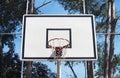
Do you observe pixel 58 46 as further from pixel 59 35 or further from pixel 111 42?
pixel 111 42

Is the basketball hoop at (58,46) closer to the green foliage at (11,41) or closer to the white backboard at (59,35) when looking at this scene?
the white backboard at (59,35)

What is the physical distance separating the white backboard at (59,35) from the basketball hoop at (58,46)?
0.06 m

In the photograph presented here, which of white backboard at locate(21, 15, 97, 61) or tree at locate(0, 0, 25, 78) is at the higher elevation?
tree at locate(0, 0, 25, 78)

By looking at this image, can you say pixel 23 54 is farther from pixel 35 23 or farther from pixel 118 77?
pixel 118 77

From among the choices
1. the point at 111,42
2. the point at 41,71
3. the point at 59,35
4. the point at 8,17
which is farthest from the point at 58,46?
the point at 41,71

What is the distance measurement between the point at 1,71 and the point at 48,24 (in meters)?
12.6

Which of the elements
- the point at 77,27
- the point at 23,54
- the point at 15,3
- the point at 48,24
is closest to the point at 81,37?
the point at 77,27

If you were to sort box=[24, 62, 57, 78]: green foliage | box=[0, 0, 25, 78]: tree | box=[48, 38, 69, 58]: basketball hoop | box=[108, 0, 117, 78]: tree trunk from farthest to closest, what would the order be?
box=[24, 62, 57, 78]: green foliage → box=[0, 0, 25, 78]: tree → box=[108, 0, 117, 78]: tree trunk → box=[48, 38, 69, 58]: basketball hoop

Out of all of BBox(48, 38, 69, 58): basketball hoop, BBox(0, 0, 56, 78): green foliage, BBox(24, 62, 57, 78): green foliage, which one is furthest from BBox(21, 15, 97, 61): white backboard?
BBox(24, 62, 57, 78): green foliage

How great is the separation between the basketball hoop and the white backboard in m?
0.06

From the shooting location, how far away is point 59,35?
6754 millimetres

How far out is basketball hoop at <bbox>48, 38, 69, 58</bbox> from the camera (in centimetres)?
649

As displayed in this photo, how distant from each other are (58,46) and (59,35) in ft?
0.91

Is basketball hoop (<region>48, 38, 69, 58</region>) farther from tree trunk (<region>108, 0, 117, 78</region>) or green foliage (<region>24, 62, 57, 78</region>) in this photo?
green foliage (<region>24, 62, 57, 78</region>)
